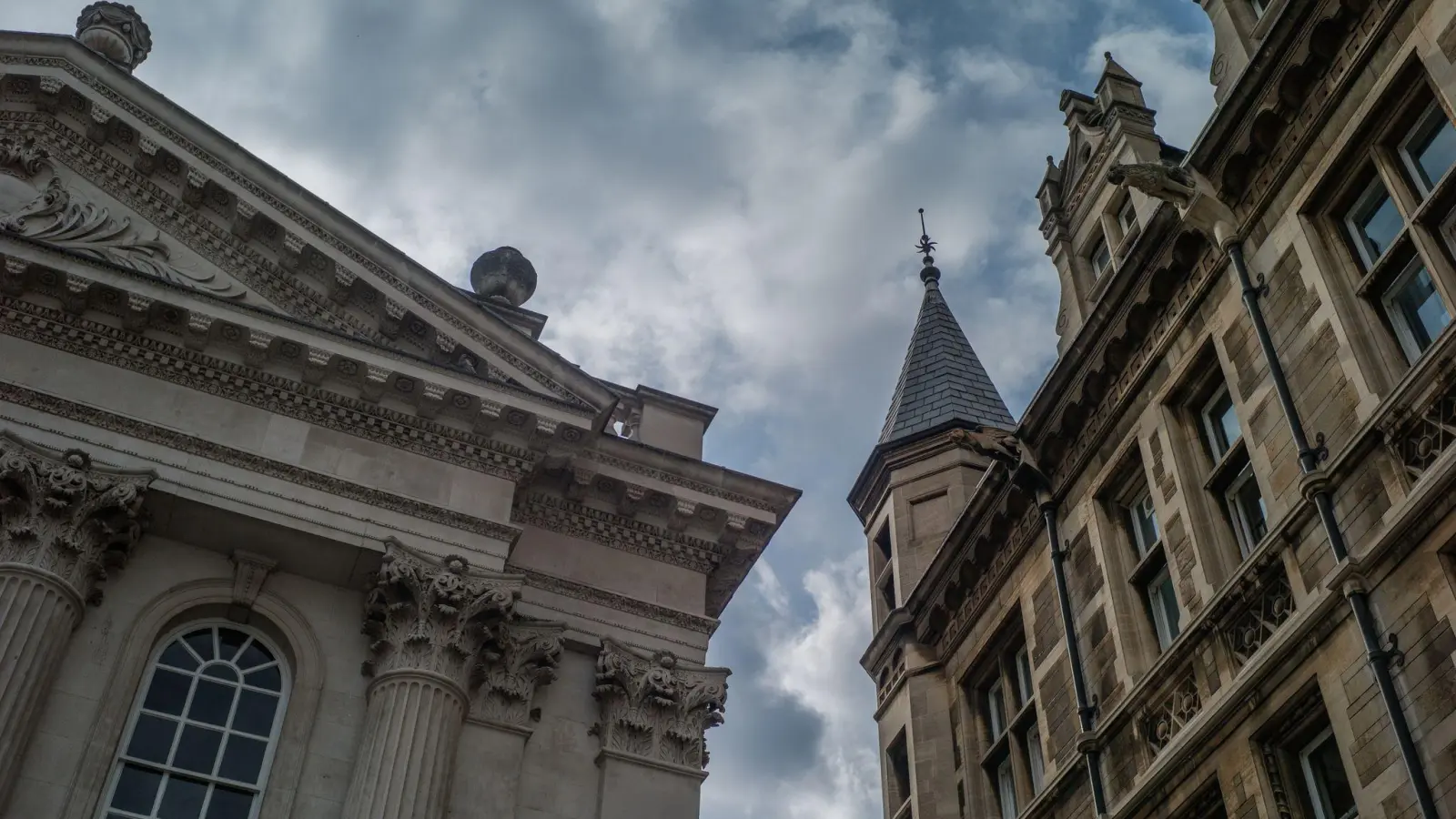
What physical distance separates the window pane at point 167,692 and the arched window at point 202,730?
10mm

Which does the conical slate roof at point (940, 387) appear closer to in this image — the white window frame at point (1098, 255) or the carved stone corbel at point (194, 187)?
the white window frame at point (1098, 255)

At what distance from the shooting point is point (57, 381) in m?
17.6

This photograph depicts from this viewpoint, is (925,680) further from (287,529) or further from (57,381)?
(57,381)

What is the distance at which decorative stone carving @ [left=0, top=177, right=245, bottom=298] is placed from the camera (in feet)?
63.2

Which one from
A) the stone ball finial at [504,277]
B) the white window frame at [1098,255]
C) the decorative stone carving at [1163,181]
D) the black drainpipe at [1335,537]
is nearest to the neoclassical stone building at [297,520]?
the stone ball finial at [504,277]

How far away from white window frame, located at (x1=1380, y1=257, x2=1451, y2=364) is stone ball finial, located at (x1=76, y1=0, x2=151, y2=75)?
1789cm

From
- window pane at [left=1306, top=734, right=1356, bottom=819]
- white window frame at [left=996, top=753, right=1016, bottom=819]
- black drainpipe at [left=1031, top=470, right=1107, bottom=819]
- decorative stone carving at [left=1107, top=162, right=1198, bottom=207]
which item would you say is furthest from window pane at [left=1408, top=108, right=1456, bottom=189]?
white window frame at [left=996, top=753, right=1016, bottom=819]

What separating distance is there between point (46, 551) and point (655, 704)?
7.24 meters

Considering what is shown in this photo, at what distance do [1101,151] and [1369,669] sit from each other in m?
11.6

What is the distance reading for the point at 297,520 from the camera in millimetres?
17562

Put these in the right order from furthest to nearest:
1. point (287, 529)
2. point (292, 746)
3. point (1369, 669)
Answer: point (287, 529) → point (292, 746) → point (1369, 669)

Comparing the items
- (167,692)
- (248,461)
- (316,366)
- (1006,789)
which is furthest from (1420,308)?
(167,692)

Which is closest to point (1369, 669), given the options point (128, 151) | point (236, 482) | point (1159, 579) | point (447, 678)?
point (1159, 579)

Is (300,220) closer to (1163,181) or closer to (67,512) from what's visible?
(67,512)
